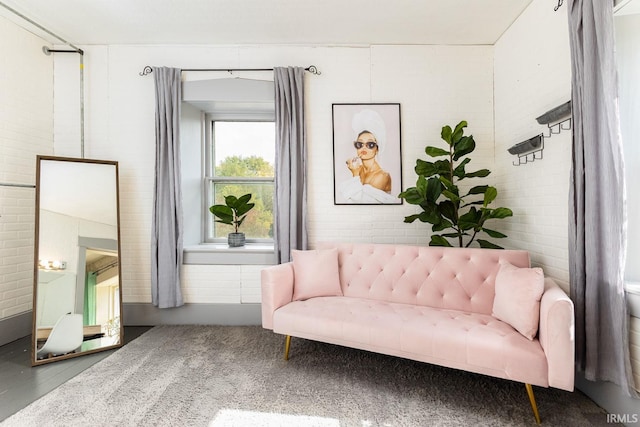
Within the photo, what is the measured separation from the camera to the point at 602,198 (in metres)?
1.77

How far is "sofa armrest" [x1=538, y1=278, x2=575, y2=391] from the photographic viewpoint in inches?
63.6

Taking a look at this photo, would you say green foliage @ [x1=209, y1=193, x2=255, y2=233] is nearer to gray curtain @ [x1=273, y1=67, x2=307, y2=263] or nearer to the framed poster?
gray curtain @ [x1=273, y1=67, x2=307, y2=263]

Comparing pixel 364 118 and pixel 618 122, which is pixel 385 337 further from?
pixel 364 118

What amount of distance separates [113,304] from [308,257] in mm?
1753

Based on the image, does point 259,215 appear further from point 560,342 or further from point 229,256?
point 560,342

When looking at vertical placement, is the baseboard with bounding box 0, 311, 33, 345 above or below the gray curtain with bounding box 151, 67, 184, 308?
below

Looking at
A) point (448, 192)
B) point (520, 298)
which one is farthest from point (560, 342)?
point (448, 192)

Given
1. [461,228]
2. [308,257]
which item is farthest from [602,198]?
[308,257]

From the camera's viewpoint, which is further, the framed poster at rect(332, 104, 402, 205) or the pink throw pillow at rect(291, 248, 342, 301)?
the framed poster at rect(332, 104, 402, 205)

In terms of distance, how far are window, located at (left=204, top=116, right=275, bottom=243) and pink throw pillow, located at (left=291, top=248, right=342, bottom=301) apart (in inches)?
42.3

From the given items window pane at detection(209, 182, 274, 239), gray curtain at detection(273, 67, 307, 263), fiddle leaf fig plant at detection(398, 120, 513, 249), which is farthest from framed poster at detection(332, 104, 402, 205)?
window pane at detection(209, 182, 274, 239)

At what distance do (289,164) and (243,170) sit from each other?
0.80m

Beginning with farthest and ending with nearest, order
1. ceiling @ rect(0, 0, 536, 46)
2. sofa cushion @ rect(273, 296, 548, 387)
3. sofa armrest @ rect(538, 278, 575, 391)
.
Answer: ceiling @ rect(0, 0, 536, 46) → sofa cushion @ rect(273, 296, 548, 387) → sofa armrest @ rect(538, 278, 575, 391)

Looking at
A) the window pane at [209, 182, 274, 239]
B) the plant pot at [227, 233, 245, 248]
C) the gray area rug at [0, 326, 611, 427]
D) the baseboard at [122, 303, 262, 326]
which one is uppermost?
the window pane at [209, 182, 274, 239]
